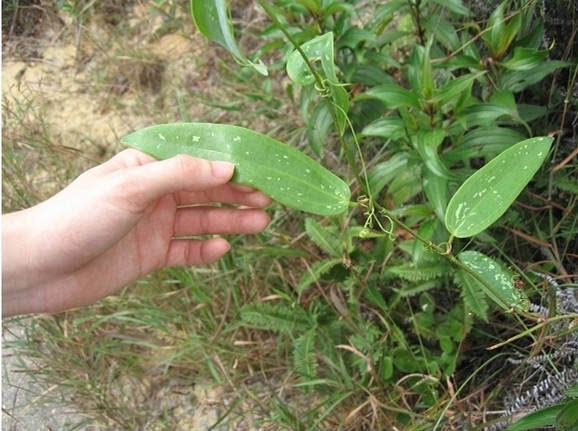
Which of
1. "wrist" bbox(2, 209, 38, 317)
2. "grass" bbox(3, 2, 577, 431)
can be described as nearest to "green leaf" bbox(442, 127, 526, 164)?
"grass" bbox(3, 2, 577, 431)

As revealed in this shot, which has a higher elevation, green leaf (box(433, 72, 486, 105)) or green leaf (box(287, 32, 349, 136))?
green leaf (box(287, 32, 349, 136))

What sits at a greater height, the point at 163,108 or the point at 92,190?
the point at 92,190

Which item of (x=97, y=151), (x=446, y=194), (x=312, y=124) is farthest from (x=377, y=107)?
(x=97, y=151)

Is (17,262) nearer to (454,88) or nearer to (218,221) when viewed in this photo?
(218,221)

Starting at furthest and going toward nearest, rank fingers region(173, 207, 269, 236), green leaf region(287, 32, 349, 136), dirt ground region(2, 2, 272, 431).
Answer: dirt ground region(2, 2, 272, 431) < fingers region(173, 207, 269, 236) < green leaf region(287, 32, 349, 136)

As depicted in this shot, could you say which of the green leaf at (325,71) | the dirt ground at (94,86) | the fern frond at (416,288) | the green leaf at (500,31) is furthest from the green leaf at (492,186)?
the dirt ground at (94,86)

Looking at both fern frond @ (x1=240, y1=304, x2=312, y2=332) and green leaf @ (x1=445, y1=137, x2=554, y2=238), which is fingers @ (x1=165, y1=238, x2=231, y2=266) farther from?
green leaf @ (x1=445, y1=137, x2=554, y2=238)

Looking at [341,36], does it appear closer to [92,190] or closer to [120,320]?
[92,190]
